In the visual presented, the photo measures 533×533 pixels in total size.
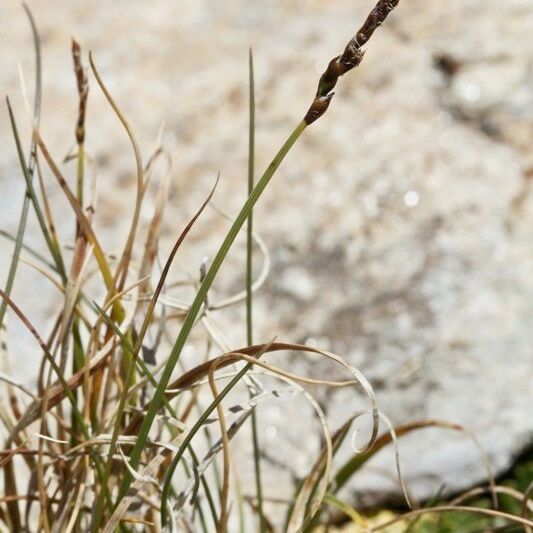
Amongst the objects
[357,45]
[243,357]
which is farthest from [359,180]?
[357,45]

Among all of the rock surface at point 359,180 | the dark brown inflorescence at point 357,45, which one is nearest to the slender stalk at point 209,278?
the dark brown inflorescence at point 357,45

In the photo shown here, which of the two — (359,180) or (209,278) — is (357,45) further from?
(359,180)

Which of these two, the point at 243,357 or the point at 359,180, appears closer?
the point at 243,357

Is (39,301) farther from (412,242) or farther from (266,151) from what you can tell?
(412,242)

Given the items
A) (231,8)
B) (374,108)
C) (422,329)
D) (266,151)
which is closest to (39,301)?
(266,151)

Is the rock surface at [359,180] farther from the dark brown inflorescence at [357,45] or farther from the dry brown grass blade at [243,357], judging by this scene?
the dark brown inflorescence at [357,45]

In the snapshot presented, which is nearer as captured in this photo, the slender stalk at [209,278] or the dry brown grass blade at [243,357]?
the slender stalk at [209,278]

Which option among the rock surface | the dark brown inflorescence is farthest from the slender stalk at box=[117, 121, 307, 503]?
the rock surface

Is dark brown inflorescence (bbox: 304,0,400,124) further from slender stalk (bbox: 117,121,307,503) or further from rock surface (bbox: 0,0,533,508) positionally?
rock surface (bbox: 0,0,533,508)
